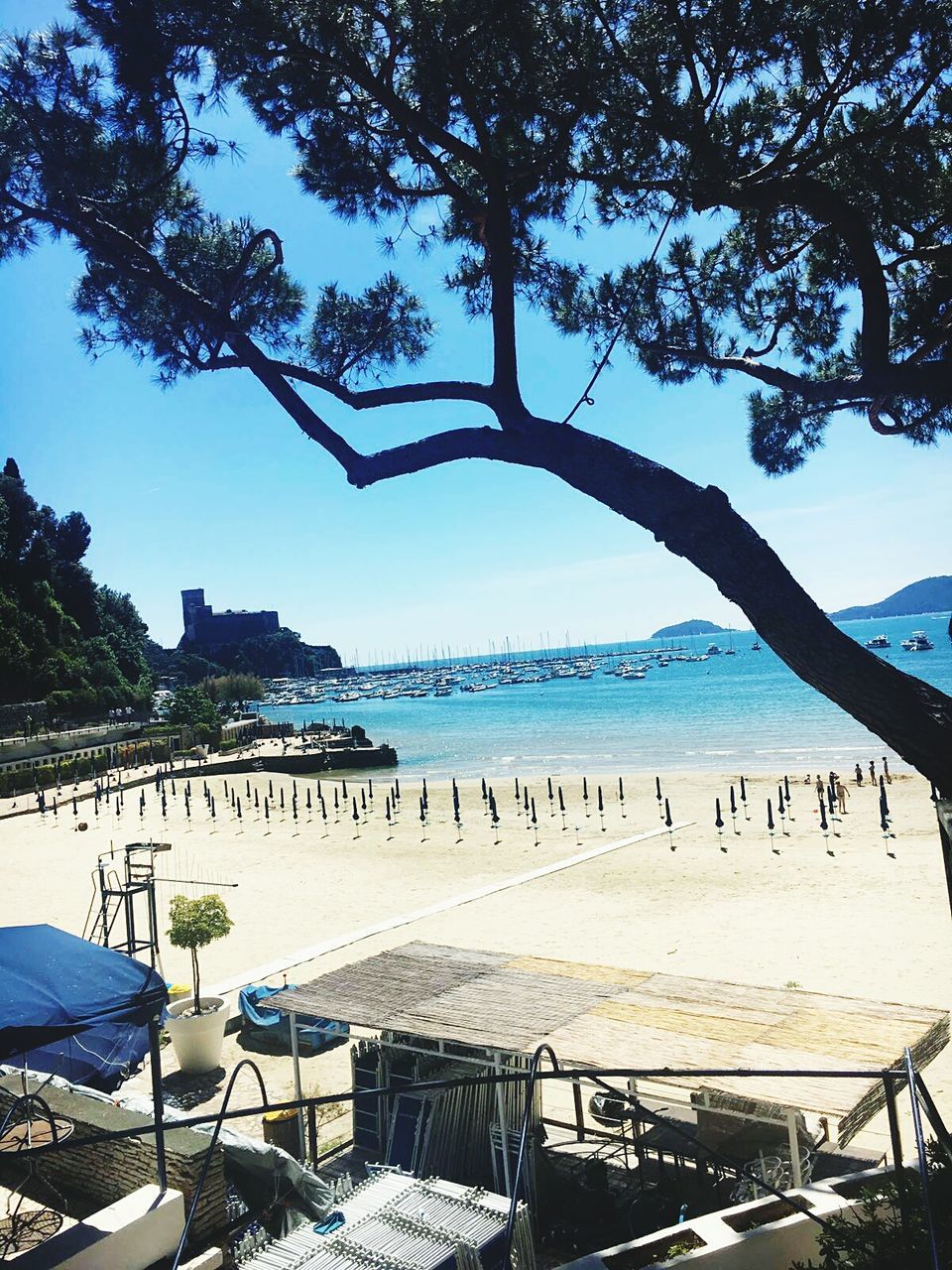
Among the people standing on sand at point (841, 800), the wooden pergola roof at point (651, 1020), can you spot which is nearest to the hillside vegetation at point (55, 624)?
the people standing on sand at point (841, 800)

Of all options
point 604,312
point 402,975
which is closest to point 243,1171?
point 402,975

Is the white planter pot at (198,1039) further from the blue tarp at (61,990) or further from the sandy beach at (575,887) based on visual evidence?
the blue tarp at (61,990)

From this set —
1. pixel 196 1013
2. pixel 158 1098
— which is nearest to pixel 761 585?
pixel 158 1098

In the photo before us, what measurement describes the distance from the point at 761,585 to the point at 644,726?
66.7 metres

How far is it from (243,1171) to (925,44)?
7.74 m

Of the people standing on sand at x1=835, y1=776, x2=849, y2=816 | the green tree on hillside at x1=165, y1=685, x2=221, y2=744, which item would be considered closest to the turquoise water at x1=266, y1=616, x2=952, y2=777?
the people standing on sand at x1=835, y1=776, x2=849, y2=816

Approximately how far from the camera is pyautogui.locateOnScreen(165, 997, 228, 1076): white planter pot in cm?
1002

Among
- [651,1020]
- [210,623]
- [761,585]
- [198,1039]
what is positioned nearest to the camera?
[761,585]

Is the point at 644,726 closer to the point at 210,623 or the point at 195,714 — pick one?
the point at 195,714

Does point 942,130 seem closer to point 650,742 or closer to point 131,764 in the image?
point 650,742

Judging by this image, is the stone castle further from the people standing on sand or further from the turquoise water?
the people standing on sand

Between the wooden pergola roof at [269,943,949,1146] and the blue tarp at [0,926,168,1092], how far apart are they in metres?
2.00

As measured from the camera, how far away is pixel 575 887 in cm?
1894

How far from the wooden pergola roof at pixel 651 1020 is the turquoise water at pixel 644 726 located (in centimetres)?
3417
